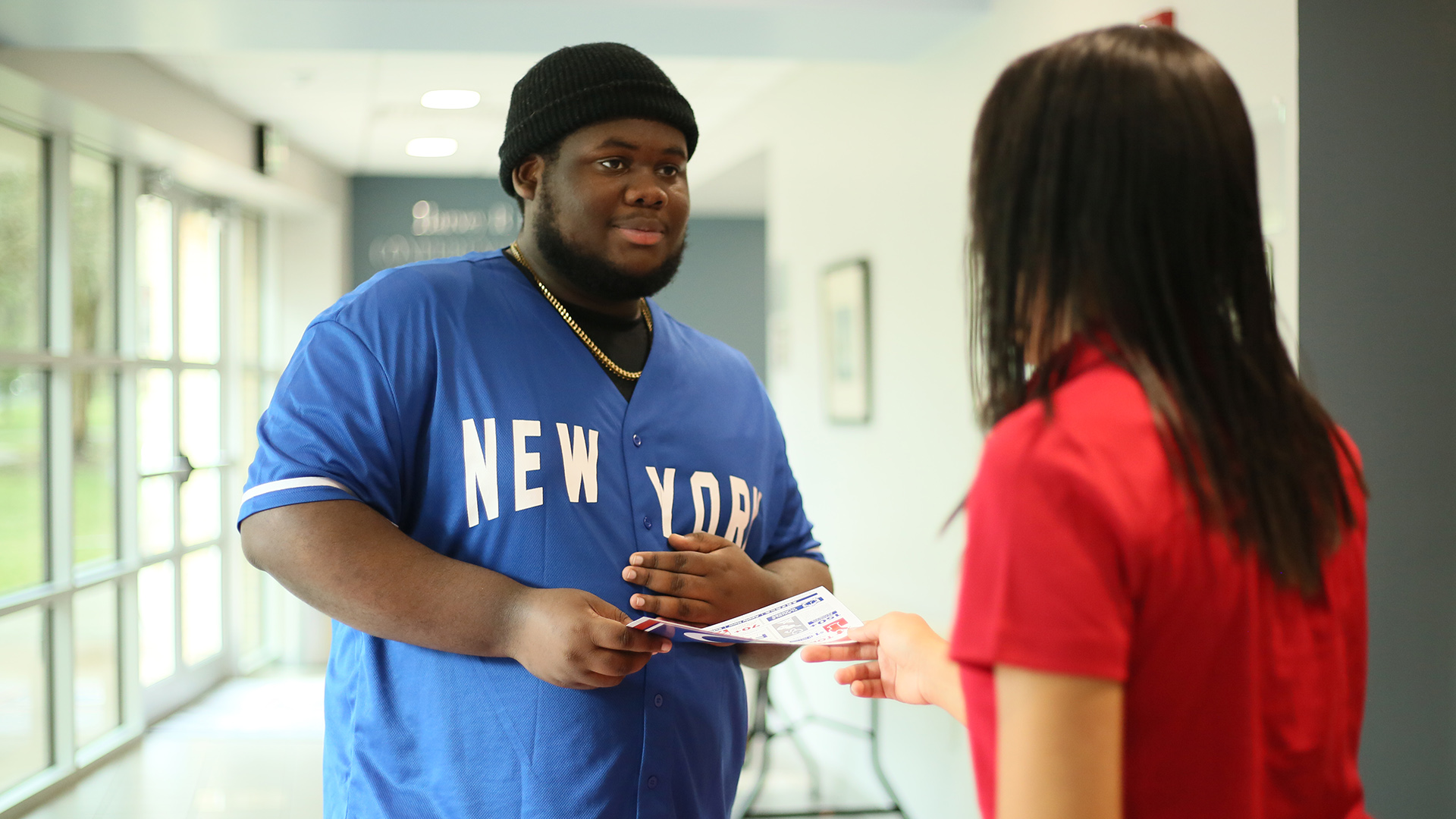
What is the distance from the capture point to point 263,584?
6371mm

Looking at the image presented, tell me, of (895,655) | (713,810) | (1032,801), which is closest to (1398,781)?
(713,810)

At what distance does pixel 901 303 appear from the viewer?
3664 mm

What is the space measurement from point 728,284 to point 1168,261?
6.90m

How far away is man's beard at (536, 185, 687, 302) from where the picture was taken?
1.44m

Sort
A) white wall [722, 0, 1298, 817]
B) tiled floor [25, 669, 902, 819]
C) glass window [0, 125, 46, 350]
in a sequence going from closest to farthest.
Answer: white wall [722, 0, 1298, 817] < glass window [0, 125, 46, 350] < tiled floor [25, 669, 902, 819]

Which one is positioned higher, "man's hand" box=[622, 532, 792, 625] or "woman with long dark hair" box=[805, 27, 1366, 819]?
"woman with long dark hair" box=[805, 27, 1366, 819]

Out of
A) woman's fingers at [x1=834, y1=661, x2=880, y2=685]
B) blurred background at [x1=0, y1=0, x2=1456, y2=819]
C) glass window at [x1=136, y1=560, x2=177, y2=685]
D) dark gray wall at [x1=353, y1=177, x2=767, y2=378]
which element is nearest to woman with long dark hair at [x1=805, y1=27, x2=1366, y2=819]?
woman's fingers at [x1=834, y1=661, x2=880, y2=685]

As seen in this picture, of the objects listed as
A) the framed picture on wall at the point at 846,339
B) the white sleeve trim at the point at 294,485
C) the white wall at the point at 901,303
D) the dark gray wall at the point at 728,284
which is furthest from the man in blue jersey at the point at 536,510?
the dark gray wall at the point at 728,284

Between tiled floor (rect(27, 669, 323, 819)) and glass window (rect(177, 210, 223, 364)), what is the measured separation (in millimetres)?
1854

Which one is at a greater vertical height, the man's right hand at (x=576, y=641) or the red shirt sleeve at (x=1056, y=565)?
the red shirt sleeve at (x=1056, y=565)

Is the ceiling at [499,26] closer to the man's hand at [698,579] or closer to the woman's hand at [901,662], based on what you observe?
the man's hand at [698,579]

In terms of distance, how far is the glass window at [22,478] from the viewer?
3.83 meters

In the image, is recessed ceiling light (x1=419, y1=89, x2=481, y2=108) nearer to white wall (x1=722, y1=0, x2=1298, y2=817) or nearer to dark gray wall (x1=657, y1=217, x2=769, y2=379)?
white wall (x1=722, y1=0, x2=1298, y2=817)

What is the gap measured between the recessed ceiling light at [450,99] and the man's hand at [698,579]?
13.8 feet
